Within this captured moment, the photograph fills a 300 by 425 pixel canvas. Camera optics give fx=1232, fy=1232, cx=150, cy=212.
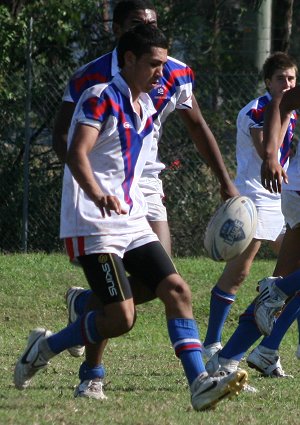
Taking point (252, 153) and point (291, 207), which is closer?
point (291, 207)

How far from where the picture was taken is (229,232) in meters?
6.48

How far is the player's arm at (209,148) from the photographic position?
23.0 ft

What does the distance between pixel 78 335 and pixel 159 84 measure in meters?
1.59

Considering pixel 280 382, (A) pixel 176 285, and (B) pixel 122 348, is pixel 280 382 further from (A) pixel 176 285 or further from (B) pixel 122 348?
(B) pixel 122 348

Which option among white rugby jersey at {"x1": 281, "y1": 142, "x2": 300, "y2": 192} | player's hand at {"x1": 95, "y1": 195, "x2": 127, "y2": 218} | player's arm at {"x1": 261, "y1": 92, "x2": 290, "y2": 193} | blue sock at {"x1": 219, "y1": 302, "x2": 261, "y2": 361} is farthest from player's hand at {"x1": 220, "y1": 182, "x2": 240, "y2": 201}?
player's hand at {"x1": 95, "y1": 195, "x2": 127, "y2": 218}

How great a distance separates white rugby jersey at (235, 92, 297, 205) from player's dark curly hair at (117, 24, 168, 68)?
89.6 inches

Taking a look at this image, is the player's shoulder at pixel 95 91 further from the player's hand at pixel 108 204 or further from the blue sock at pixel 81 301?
the blue sock at pixel 81 301

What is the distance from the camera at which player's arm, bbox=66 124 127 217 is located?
579 centimetres

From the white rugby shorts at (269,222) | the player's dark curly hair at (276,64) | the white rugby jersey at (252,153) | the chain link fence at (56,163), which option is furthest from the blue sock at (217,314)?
the chain link fence at (56,163)

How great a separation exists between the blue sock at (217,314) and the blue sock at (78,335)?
2.29 m

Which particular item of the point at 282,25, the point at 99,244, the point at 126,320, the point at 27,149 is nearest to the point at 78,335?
the point at 126,320

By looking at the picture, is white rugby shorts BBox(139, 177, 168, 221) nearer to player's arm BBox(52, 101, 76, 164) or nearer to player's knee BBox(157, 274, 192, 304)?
player's arm BBox(52, 101, 76, 164)

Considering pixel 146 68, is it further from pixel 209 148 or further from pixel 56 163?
pixel 56 163

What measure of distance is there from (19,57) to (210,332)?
6.74m
